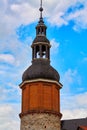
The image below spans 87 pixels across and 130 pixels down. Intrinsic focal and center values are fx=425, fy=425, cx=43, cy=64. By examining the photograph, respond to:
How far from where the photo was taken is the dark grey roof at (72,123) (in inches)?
2397

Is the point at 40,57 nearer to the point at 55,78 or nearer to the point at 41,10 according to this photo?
the point at 55,78

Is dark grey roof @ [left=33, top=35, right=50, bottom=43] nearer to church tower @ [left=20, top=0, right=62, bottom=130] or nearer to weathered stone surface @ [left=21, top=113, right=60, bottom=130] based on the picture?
church tower @ [left=20, top=0, right=62, bottom=130]

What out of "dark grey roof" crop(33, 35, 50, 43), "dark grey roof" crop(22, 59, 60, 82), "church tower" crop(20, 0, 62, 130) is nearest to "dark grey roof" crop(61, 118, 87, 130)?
"church tower" crop(20, 0, 62, 130)

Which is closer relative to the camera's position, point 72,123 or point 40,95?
point 40,95

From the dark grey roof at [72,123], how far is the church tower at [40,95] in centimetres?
443

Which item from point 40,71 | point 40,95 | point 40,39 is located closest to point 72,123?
point 40,95

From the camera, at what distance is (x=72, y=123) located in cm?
6188

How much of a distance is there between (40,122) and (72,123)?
27.6ft

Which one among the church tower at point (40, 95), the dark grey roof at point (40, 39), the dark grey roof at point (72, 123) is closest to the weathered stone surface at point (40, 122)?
the church tower at point (40, 95)

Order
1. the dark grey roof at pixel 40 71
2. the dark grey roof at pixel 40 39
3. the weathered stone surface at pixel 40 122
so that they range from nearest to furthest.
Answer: the weathered stone surface at pixel 40 122 → the dark grey roof at pixel 40 71 → the dark grey roof at pixel 40 39

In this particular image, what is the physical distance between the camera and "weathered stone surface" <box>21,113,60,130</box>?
5484 cm

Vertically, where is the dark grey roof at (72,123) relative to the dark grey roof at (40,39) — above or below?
below

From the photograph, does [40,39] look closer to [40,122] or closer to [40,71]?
[40,71]

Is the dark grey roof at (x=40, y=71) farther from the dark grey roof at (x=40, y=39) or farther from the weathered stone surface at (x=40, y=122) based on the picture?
the weathered stone surface at (x=40, y=122)
